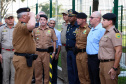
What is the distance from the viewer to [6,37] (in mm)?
9000

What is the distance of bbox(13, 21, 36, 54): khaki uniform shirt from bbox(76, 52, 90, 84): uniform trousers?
5.82ft

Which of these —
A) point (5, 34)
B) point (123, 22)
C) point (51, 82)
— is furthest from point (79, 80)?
point (5, 34)

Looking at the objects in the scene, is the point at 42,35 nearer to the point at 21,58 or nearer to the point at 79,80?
the point at 79,80

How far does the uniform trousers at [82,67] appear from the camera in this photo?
26.6 ft

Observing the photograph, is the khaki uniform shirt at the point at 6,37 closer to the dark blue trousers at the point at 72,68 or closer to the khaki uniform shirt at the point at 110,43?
the dark blue trousers at the point at 72,68

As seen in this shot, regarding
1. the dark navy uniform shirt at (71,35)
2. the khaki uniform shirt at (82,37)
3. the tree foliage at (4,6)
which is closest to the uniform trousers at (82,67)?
the khaki uniform shirt at (82,37)

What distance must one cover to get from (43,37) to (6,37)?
110 cm

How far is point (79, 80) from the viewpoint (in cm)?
848

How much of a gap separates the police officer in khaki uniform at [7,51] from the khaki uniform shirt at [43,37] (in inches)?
30.8

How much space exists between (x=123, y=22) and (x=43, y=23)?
2.50m

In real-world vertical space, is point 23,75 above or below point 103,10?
below

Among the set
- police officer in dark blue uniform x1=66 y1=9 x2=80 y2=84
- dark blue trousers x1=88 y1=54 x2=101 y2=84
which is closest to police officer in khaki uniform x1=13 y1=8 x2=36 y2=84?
dark blue trousers x1=88 y1=54 x2=101 y2=84

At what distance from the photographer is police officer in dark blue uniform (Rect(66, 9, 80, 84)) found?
878 cm

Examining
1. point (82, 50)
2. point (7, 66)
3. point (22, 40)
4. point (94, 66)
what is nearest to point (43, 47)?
point (7, 66)
